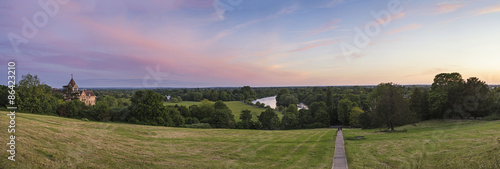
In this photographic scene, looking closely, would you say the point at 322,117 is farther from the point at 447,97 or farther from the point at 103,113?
the point at 103,113

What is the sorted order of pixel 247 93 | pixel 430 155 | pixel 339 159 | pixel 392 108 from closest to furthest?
pixel 430 155, pixel 339 159, pixel 392 108, pixel 247 93

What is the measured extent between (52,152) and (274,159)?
12.1 meters

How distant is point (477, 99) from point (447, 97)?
352cm

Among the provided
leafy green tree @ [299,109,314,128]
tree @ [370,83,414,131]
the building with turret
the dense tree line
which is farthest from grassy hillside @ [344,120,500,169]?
the building with turret

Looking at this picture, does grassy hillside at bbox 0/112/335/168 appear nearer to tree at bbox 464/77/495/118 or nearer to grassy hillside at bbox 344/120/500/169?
grassy hillside at bbox 344/120/500/169

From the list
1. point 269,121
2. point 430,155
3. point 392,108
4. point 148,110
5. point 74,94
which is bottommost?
point 269,121

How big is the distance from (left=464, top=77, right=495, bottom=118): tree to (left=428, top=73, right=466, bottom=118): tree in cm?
71

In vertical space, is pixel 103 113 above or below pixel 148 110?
below

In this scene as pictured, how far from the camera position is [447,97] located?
36469mm

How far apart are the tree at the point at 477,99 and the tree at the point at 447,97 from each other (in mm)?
706

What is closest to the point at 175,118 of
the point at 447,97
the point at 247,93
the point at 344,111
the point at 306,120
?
the point at 306,120

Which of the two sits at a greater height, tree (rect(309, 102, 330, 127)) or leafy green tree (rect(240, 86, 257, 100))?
leafy green tree (rect(240, 86, 257, 100))

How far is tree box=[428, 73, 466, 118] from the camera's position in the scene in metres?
35.4

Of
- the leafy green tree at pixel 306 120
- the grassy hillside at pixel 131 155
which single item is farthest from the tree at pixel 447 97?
the grassy hillside at pixel 131 155
